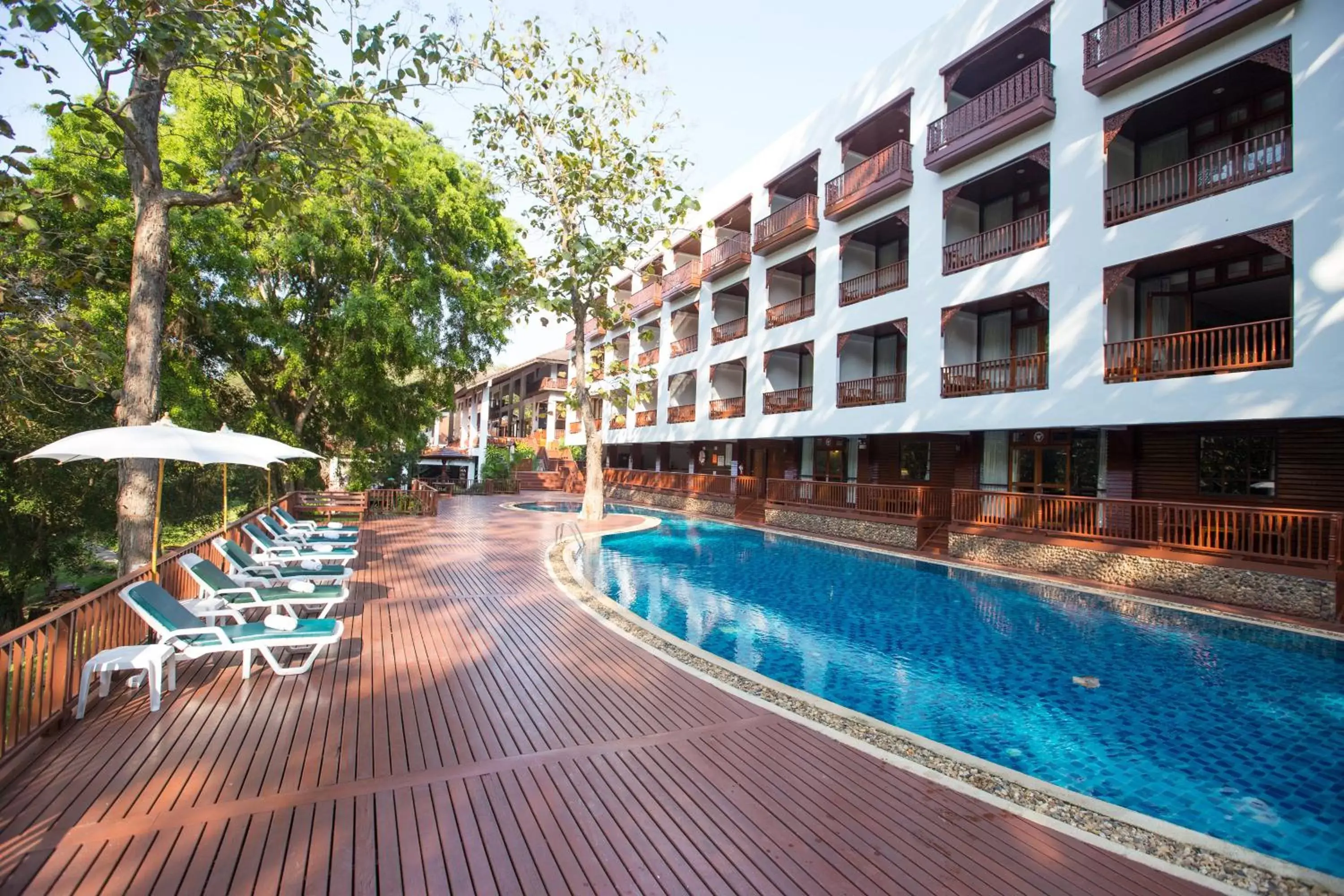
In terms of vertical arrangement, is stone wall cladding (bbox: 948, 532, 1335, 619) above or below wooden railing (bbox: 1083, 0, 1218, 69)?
below

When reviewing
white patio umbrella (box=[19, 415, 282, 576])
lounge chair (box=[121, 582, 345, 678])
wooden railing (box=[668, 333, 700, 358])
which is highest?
wooden railing (box=[668, 333, 700, 358])

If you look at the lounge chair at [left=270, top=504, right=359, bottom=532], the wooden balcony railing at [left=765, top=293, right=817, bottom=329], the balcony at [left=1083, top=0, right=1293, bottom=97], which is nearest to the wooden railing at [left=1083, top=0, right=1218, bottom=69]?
the balcony at [left=1083, top=0, right=1293, bottom=97]

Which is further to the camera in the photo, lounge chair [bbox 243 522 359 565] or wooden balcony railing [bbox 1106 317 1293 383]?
wooden balcony railing [bbox 1106 317 1293 383]

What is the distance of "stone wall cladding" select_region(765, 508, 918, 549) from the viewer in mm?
15773

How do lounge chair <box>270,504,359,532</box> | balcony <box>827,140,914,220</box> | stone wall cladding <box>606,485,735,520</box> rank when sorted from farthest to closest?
stone wall cladding <box>606,485,735,520</box> → balcony <box>827,140,914,220</box> → lounge chair <box>270,504,359,532</box>

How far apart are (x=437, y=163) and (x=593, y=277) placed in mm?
5274

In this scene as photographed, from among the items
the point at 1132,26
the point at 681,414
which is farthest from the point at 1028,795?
the point at 681,414

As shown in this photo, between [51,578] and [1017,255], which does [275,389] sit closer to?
[51,578]

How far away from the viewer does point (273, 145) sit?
271 inches

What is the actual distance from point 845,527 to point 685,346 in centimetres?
1215

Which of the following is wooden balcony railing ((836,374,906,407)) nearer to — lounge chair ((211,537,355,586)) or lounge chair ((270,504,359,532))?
lounge chair ((270,504,359,532))

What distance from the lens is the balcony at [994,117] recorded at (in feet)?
42.0

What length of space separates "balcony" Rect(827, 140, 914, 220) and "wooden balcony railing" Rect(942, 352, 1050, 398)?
517 cm

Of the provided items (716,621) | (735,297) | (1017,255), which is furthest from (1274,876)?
(735,297)
